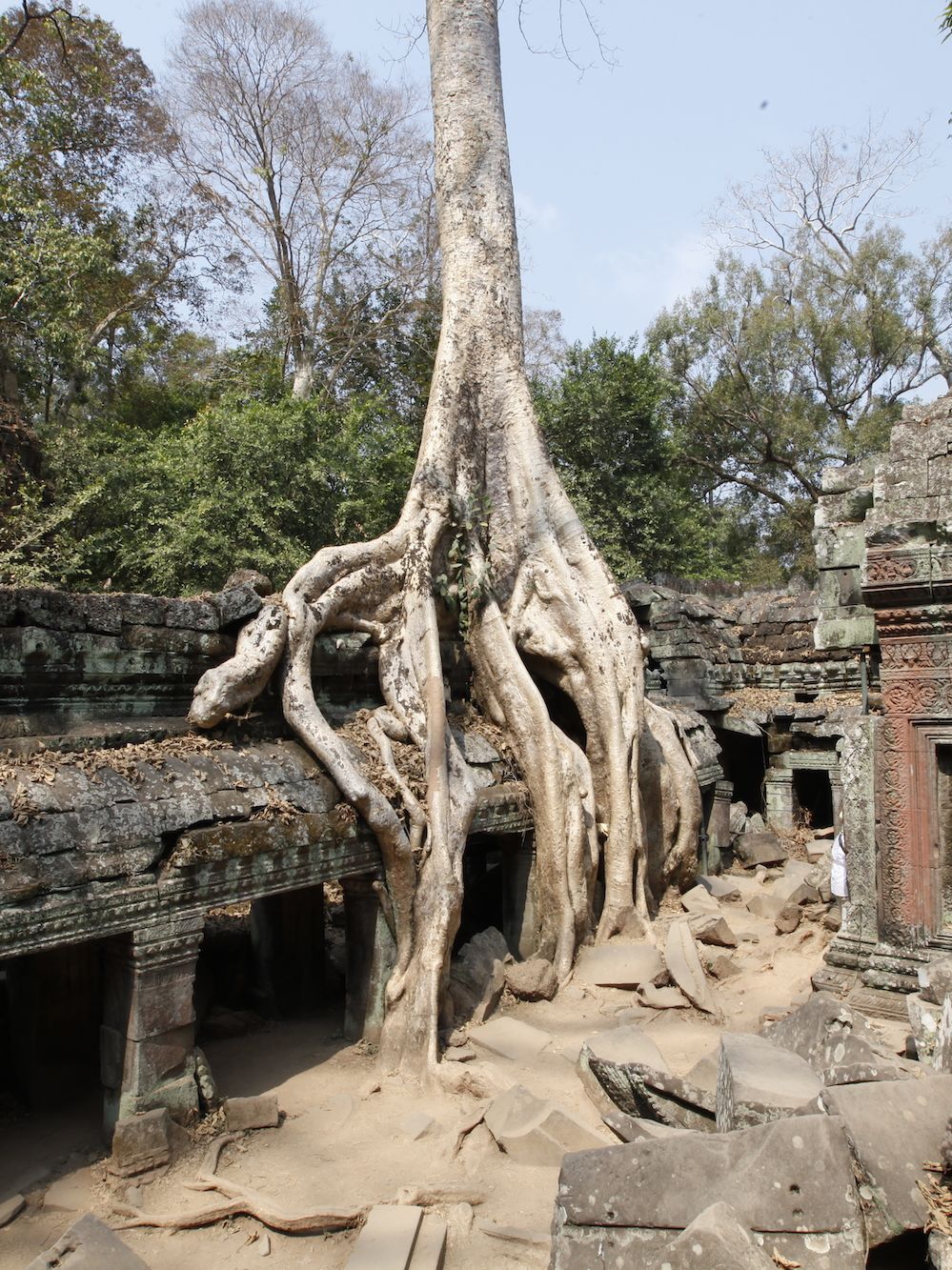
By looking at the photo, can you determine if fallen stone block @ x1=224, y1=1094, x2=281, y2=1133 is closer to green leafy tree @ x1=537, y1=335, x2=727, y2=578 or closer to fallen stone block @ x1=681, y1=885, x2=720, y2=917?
fallen stone block @ x1=681, y1=885, x2=720, y2=917

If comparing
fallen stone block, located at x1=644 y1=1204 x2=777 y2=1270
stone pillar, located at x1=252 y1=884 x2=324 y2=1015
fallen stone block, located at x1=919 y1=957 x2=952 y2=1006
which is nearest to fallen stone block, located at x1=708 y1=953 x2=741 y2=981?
fallen stone block, located at x1=919 y1=957 x2=952 y2=1006

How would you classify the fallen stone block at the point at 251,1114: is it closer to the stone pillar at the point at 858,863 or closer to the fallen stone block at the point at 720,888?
the stone pillar at the point at 858,863

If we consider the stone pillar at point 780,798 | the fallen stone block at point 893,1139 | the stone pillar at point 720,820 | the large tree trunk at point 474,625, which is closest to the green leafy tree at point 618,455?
the stone pillar at point 780,798

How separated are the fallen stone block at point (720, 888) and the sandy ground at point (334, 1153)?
2422mm

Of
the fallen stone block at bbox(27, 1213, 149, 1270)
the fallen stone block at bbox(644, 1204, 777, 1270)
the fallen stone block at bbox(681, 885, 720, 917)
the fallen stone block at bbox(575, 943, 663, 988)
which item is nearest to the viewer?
the fallen stone block at bbox(644, 1204, 777, 1270)

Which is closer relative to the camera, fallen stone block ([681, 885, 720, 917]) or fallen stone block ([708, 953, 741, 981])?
fallen stone block ([708, 953, 741, 981])

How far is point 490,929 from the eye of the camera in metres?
6.12

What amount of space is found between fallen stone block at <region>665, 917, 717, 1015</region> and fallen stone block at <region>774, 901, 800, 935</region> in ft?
3.20

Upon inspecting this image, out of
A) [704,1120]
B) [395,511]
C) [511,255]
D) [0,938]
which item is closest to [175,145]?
[395,511]

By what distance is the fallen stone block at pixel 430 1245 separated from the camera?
3320mm

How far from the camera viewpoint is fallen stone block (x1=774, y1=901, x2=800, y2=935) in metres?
7.13

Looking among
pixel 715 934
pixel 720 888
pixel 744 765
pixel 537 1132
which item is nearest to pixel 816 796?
pixel 744 765

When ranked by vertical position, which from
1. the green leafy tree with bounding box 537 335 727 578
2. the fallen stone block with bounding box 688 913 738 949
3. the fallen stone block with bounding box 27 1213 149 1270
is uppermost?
the green leafy tree with bounding box 537 335 727 578

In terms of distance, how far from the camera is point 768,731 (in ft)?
37.2
